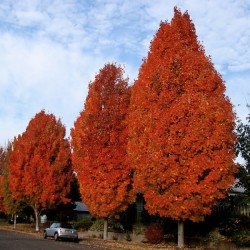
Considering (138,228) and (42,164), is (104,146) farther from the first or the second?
(42,164)

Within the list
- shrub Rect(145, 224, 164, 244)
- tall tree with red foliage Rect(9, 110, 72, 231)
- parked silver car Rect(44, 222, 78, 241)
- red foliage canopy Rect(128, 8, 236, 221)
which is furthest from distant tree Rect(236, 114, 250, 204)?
tall tree with red foliage Rect(9, 110, 72, 231)

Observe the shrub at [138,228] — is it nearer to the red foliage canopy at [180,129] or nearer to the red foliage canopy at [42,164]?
the red foliage canopy at [180,129]

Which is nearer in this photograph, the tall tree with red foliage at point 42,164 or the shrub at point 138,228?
the shrub at point 138,228

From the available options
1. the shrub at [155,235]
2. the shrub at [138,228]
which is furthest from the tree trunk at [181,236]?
the shrub at [138,228]

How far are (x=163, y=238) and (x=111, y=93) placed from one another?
11.2 m

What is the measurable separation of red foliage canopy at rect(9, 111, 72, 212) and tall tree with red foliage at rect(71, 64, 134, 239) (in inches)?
452

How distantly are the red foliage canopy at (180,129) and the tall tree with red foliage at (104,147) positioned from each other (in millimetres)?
5746

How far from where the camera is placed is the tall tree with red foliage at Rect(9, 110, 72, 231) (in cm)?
4256

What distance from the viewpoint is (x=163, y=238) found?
27891mm

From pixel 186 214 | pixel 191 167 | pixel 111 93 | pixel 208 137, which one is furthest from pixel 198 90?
pixel 111 93

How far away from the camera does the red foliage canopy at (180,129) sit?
2150 centimetres

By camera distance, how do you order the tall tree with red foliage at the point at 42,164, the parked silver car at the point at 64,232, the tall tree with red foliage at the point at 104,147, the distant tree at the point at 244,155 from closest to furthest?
1. the distant tree at the point at 244,155
2. the tall tree with red foliage at the point at 104,147
3. the parked silver car at the point at 64,232
4. the tall tree with red foliage at the point at 42,164

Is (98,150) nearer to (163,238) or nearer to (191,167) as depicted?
(163,238)

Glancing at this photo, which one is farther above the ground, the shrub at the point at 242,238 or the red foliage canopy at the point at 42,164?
the red foliage canopy at the point at 42,164
